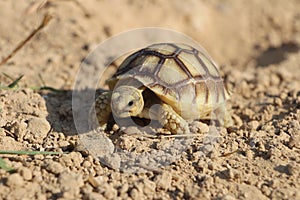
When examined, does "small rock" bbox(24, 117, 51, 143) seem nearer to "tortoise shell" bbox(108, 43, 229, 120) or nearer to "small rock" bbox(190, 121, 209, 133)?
"tortoise shell" bbox(108, 43, 229, 120)

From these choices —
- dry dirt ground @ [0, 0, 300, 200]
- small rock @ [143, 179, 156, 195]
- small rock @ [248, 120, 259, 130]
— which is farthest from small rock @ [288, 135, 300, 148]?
small rock @ [143, 179, 156, 195]

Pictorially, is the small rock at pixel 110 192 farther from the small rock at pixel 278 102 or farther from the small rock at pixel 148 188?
the small rock at pixel 278 102

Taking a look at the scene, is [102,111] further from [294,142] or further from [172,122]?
[294,142]

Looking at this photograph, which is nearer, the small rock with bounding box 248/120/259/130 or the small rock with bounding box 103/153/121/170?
the small rock with bounding box 103/153/121/170

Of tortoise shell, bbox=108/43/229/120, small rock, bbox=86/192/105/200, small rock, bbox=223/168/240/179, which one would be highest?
tortoise shell, bbox=108/43/229/120

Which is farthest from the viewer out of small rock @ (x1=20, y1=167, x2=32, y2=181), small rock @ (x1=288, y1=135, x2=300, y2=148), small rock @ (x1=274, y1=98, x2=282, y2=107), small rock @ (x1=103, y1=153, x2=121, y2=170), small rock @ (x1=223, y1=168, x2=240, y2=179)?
small rock @ (x1=274, y1=98, x2=282, y2=107)

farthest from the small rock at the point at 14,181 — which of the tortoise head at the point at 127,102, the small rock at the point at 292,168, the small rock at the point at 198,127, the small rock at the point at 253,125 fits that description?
the small rock at the point at 253,125
